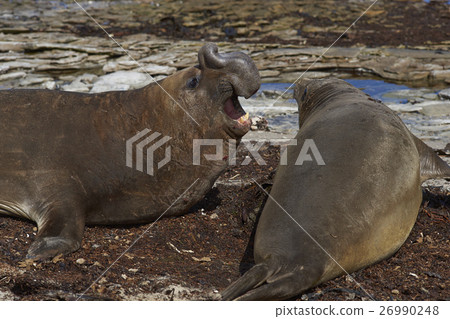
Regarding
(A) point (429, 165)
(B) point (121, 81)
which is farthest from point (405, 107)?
(B) point (121, 81)

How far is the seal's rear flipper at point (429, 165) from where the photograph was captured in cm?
575

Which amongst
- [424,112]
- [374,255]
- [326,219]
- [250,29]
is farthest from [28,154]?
[250,29]

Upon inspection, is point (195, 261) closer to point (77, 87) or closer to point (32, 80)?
point (77, 87)

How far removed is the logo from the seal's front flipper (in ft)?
2.08

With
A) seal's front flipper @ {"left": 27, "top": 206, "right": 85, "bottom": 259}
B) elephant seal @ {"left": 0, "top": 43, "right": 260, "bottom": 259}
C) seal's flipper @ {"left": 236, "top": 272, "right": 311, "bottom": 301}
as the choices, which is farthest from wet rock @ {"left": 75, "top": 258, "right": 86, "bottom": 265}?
seal's flipper @ {"left": 236, "top": 272, "right": 311, "bottom": 301}

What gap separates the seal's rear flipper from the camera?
5754 millimetres

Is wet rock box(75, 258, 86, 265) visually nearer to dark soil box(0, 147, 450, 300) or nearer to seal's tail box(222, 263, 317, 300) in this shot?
dark soil box(0, 147, 450, 300)

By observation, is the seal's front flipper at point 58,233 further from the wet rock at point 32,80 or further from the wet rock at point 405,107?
the wet rock at point 32,80

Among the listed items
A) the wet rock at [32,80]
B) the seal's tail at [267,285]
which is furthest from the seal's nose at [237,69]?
the wet rock at [32,80]

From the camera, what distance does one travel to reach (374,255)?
4.79m

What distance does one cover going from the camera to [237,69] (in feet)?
17.1

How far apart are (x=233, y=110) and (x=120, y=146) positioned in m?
1.03

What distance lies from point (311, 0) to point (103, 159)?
1482 cm
